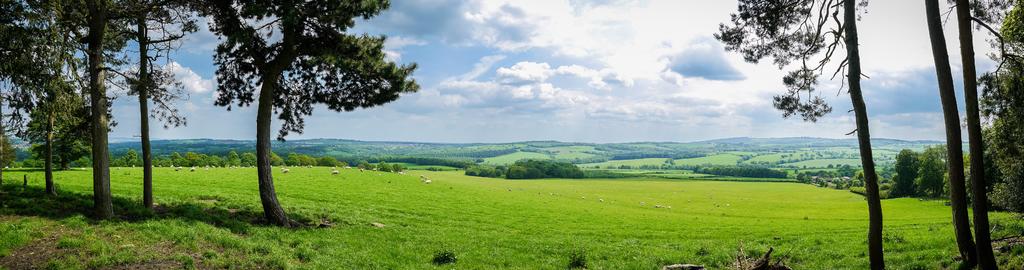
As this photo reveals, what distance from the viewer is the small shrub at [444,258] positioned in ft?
58.2

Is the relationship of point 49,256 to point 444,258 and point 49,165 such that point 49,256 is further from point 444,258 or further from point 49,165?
point 49,165

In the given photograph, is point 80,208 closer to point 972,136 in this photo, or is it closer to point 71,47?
point 71,47

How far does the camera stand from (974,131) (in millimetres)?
13680

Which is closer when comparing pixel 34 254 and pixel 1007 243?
pixel 34 254

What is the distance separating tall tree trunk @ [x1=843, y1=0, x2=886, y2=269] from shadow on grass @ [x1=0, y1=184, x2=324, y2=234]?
65.6 feet

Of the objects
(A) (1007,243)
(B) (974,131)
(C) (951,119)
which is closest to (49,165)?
(C) (951,119)

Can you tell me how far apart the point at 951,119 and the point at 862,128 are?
198cm

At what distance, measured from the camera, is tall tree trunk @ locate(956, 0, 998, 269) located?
1331cm

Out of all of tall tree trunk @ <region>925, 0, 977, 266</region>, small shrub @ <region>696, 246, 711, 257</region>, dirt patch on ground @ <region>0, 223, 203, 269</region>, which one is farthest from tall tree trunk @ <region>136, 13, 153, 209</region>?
tall tree trunk @ <region>925, 0, 977, 266</region>

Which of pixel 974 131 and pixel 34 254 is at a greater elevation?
pixel 974 131

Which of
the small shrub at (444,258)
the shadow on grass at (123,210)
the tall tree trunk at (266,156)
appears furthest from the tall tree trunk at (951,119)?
the tall tree trunk at (266,156)

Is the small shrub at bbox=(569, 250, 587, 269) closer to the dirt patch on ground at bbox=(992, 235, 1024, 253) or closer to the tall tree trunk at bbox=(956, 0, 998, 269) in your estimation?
the tall tree trunk at bbox=(956, 0, 998, 269)

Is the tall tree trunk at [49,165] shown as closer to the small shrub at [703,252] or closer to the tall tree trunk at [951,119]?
the small shrub at [703,252]

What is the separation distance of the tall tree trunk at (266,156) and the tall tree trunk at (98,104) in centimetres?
516
